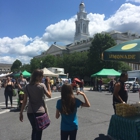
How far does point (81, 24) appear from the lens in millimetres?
111062

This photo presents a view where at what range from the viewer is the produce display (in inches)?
193

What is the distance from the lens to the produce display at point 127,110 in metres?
4.91

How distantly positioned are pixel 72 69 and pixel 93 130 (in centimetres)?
5297

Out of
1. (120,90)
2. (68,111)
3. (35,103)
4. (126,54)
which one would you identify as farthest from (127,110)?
(35,103)

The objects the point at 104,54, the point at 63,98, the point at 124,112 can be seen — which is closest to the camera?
the point at 63,98

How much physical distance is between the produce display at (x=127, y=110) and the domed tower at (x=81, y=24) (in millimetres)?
105884

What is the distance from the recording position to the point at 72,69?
5922 centimetres

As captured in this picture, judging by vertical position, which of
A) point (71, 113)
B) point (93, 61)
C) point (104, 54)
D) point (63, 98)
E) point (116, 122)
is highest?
point (93, 61)

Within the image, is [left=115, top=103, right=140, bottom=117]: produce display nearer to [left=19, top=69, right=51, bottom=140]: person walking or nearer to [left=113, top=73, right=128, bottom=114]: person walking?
[left=113, top=73, right=128, bottom=114]: person walking

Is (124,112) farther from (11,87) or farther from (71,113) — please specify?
(11,87)

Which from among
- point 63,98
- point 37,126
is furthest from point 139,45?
point 37,126

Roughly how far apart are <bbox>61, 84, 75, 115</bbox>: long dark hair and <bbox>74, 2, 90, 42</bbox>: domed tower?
107 meters

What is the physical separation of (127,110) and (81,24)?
109 metres

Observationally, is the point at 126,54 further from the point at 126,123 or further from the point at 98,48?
the point at 98,48
